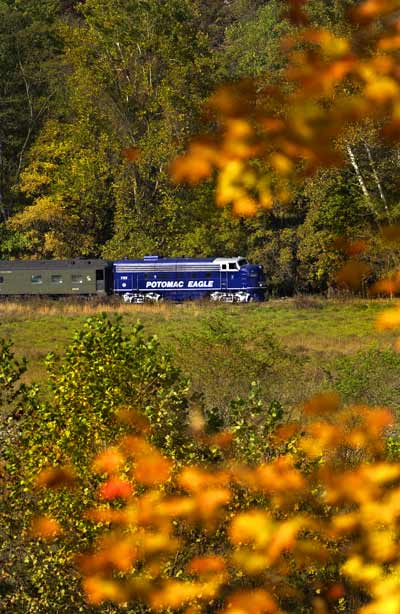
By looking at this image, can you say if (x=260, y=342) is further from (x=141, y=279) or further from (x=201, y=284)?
(x=141, y=279)

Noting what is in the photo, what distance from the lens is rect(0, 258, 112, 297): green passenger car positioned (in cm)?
4825

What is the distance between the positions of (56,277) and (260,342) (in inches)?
891

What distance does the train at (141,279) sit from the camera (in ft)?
152

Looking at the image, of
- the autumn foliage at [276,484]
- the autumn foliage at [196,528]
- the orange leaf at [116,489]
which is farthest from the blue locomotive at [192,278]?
the orange leaf at [116,489]

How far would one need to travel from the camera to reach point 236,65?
2436 inches

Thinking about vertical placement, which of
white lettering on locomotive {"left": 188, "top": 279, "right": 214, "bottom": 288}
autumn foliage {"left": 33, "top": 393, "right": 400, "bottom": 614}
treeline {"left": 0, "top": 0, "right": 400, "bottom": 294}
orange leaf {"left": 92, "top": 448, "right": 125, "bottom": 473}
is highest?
treeline {"left": 0, "top": 0, "right": 400, "bottom": 294}

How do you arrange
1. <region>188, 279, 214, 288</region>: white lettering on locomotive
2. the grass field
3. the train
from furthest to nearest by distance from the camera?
<region>188, 279, 214, 288</region>: white lettering on locomotive
the train
the grass field

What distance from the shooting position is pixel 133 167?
4778 cm

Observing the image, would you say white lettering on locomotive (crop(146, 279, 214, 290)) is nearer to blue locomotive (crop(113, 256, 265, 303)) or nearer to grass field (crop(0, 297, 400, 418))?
blue locomotive (crop(113, 256, 265, 303))

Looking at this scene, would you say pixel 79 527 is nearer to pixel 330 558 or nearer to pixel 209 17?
pixel 330 558

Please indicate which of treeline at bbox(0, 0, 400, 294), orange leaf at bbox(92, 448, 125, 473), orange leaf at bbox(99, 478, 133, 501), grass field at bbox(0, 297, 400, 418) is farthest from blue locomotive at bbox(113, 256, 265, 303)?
orange leaf at bbox(99, 478, 133, 501)

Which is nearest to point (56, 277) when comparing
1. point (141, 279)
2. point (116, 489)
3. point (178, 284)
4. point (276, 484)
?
point (141, 279)

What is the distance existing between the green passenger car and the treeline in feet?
6.30

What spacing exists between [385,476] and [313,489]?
14.2 feet
